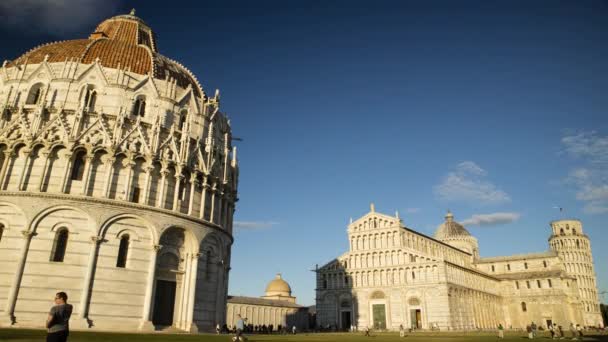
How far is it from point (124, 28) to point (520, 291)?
274ft

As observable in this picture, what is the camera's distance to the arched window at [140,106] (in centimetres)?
2973

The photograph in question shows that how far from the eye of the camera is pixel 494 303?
80.9 m

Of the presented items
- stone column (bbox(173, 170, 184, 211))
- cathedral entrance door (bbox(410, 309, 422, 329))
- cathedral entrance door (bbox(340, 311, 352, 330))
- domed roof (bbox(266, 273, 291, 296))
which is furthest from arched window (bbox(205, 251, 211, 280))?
domed roof (bbox(266, 273, 291, 296))

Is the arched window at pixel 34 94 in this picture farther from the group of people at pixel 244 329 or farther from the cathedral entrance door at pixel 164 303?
the group of people at pixel 244 329

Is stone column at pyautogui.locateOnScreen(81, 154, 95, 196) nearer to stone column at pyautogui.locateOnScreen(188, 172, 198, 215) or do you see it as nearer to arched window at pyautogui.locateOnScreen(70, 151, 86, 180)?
arched window at pyautogui.locateOnScreen(70, 151, 86, 180)

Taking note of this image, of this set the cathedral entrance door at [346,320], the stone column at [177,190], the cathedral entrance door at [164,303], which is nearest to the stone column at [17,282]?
the cathedral entrance door at [164,303]

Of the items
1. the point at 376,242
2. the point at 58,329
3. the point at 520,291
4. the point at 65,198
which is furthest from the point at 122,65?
the point at 520,291

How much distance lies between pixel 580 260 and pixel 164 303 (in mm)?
101117

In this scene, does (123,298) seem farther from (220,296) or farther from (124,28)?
(124,28)

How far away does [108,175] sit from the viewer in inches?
1021

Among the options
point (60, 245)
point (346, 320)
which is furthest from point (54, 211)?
point (346, 320)

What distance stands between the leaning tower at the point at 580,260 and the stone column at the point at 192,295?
310 feet

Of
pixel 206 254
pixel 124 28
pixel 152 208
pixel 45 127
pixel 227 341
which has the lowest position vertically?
pixel 227 341

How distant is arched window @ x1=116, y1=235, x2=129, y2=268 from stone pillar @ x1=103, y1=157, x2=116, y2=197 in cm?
287
